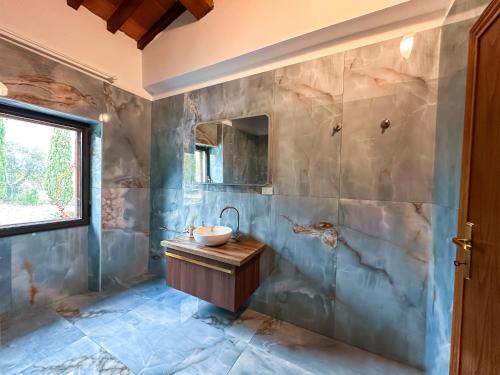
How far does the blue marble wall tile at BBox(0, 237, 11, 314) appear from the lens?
5.92 ft

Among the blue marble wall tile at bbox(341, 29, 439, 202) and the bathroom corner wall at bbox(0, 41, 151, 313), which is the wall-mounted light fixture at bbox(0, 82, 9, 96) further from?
the blue marble wall tile at bbox(341, 29, 439, 202)

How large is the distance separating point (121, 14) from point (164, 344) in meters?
3.24

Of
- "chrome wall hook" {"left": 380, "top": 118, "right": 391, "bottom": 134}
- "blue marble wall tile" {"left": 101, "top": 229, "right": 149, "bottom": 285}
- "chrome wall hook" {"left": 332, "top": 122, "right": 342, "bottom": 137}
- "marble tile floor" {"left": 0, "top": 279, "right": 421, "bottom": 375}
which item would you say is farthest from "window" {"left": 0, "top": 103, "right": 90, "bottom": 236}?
"chrome wall hook" {"left": 380, "top": 118, "right": 391, "bottom": 134}

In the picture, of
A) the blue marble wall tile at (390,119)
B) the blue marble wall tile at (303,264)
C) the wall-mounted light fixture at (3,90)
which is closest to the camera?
the blue marble wall tile at (390,119)

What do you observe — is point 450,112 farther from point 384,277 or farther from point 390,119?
point 384,277

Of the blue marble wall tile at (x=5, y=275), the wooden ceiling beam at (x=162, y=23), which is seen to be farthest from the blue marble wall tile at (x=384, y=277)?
the blue marble wall tile at (x=5, y=275)

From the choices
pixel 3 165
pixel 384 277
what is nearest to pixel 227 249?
pixel 384 277

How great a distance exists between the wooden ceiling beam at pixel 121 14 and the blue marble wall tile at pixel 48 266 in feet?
7.58

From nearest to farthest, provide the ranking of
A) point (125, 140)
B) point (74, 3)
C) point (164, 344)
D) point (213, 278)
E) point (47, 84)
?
point (164, 344), point (213, 278), point (47, 84), point (74, 3), point (125, 140)

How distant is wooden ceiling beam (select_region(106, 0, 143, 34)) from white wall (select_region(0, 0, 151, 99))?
0.26 feet

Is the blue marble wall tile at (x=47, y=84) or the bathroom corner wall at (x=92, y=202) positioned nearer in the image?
the blue marble wall tile at (x=47, y=84)

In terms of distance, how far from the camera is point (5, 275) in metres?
1.83

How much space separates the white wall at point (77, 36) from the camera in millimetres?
1713

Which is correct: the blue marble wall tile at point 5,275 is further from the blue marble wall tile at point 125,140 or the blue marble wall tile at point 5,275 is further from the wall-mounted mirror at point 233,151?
the wall-mounted mirror at point 233,151
